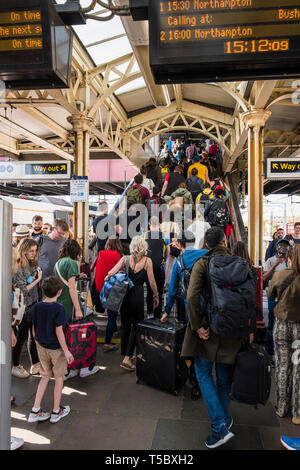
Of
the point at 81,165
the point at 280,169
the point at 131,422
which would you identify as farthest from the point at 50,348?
the point at 280,169

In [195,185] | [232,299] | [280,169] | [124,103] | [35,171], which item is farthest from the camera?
[124,103]

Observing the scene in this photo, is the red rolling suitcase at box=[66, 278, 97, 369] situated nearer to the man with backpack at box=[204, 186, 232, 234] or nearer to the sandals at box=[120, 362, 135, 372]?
the sandals at box=[120, 362, 135, 372]

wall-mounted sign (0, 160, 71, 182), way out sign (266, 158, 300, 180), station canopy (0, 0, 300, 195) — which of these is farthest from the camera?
wall-mounted sign (0, 160, 71, 182)

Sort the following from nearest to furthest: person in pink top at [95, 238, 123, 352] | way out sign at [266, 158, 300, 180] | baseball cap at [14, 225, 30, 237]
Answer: person in pink top at [95, 238, 123, 352] < baseball cap at [14, 225, 30, 237] < way out sign at [266, 158, 300, 180]

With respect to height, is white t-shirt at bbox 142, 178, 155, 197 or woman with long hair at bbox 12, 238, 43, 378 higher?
white t-shirt at bbox 142, 178, 155, 197

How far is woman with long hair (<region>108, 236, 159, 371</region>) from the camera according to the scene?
4180mm

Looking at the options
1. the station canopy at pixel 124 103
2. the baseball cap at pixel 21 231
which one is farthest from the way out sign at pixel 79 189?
the baseball cap at pixel 21 231

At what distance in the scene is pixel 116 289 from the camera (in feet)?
13.8

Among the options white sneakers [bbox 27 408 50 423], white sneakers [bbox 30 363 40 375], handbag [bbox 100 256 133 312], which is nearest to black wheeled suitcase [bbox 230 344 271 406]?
white sneakers [bbox 27 408 50 423]

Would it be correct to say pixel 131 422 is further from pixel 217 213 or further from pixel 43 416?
pixel 217 213

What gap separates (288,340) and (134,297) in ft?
6.10

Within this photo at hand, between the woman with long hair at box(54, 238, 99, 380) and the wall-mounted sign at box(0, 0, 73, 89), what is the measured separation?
6.48 feet

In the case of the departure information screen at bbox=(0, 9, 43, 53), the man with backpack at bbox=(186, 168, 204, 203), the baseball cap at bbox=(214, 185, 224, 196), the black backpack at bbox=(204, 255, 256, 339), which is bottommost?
the black backpack at bbox=(204, 255, 256, 339)
